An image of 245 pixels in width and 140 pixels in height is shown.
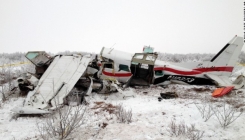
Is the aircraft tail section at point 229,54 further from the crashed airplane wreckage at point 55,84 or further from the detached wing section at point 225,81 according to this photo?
the crashed airplane wreckage at point 55,84

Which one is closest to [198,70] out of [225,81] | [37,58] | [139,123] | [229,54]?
[225,81]

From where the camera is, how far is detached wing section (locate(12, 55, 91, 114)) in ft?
19.2

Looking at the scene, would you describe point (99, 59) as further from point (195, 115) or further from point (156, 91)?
point (195, 115)

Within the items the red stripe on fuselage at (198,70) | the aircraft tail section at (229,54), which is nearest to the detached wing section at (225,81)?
the red stripe on fuselage at (198,70)

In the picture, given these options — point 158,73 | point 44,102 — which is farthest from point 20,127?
point 158,73

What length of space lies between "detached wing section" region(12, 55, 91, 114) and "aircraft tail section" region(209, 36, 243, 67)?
694cm

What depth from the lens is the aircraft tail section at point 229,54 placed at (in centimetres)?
970

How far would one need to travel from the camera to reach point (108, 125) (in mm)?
4945

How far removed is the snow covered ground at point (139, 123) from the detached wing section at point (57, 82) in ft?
2.02

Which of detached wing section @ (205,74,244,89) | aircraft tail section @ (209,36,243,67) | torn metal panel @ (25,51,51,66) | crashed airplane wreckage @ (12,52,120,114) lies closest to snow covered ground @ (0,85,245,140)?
crashed airplane wreckage @ (12,52,120,114)

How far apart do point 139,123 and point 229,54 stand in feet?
24.6

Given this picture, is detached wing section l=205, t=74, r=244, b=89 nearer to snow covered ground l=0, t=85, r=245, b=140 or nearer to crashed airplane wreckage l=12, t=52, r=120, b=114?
snow covered ground l=0, t=85, r=245, b=140

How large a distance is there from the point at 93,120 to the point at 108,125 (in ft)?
1.92

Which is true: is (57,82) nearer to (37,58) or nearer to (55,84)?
(55,84)
